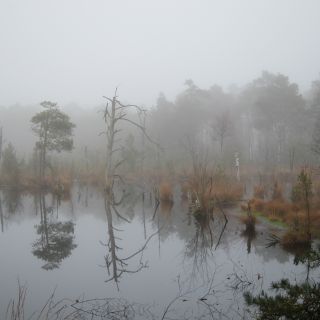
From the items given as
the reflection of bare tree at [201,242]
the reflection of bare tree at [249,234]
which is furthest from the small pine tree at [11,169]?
the reflection of bare tree at [249,234]

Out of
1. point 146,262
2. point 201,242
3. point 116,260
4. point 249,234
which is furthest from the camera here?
point 249,234

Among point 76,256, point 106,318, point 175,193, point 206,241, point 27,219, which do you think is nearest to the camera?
point 106,318

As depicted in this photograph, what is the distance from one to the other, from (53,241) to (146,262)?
12.8ft

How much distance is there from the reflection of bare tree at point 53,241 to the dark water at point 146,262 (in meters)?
0.03

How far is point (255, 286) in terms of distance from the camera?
7172mm

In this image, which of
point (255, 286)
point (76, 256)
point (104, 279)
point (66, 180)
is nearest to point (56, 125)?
point (66, 180)

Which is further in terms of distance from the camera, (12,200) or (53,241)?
(12,200)

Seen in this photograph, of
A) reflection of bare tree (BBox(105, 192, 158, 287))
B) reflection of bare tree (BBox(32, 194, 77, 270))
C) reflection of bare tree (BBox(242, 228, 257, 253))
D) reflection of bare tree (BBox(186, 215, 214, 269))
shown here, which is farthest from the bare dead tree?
reflection of bare tree (BBox(105, 192, 158, 287))

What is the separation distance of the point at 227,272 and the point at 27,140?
64262mm

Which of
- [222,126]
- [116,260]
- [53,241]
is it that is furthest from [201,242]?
[222,126]

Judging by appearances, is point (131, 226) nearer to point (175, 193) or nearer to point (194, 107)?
point (175, 193)

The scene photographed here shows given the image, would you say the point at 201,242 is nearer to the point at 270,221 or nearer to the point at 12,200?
the point at 270,221

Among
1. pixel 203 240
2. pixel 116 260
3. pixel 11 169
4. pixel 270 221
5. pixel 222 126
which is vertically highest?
pixel 222 126

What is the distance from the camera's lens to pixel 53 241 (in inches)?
458
